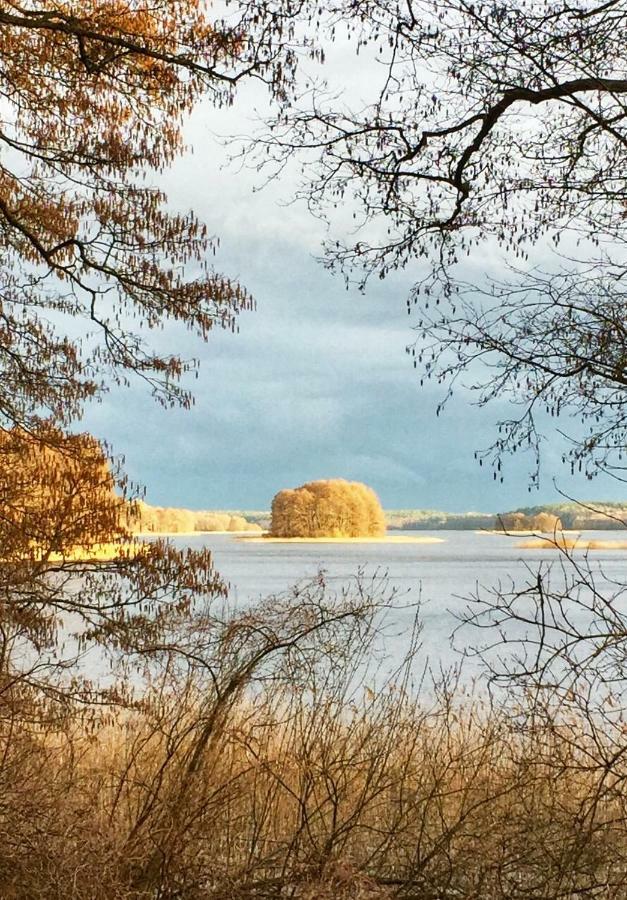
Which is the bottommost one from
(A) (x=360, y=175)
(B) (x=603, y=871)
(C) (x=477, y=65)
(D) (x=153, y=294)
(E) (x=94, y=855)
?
(B) (x=603, y=871)

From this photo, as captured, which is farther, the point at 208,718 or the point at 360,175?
the point at 360,175

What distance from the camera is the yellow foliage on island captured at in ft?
56.4

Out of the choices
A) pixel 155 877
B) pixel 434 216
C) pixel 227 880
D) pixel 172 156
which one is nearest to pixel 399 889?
pixel 227 880

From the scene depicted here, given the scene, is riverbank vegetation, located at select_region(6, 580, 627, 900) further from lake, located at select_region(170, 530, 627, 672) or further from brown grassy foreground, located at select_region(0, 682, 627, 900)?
lake, located at select_region(170, 530, 627, 672)

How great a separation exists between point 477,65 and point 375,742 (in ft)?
11.2

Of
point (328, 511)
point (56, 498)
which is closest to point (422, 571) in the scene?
point (328, 511)

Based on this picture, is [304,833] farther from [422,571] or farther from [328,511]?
[422,571]

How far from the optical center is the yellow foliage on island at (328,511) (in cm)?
1719

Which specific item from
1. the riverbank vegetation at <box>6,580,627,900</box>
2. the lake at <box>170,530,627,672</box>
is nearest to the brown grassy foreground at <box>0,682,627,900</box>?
the riverbank vegetation at <box>6,580,627,900</box>

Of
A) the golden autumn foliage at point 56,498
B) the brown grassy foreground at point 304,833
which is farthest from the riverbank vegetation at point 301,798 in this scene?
the golden autumn foliage at point 56,498

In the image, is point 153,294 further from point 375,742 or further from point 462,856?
point 462,856

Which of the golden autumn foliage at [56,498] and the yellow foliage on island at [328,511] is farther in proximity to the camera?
the yellow foliage on island at [328,511]

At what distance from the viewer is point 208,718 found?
4.11 metres

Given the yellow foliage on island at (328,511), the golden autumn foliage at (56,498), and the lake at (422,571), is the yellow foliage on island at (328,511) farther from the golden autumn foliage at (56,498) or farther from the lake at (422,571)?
the golden autumn foliage at (56,498)
